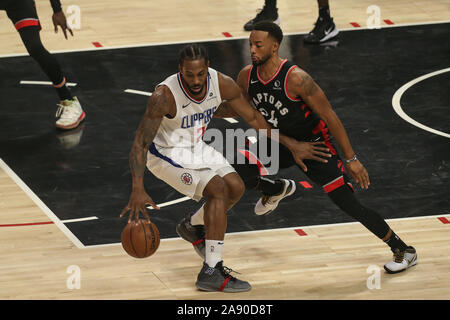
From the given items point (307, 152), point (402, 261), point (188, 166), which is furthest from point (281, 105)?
point (402, 261)

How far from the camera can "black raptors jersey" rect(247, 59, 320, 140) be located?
7.08 metres

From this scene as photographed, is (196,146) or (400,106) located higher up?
(196,146)

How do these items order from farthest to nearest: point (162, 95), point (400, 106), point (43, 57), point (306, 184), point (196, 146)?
point (400, 106) → point (43, 57) → point (306, 184) → point (196, 146) → point (162, 95)

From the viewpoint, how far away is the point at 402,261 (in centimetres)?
710

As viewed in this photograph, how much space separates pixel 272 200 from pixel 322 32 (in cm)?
487

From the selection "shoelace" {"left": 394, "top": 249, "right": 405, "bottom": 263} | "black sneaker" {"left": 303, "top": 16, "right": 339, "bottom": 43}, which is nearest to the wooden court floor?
"shoelace" {"left": 394, "top": 249, "right": 405, "bottom": 263}

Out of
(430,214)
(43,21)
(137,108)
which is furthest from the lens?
(43,21)

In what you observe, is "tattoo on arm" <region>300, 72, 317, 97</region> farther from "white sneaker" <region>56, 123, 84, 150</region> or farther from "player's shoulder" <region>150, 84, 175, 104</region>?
"white sneaker" <region>56, 123, 84, 150</region>

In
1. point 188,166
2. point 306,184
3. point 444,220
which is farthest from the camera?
point 306,184

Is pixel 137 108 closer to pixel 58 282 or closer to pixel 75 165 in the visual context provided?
pixel 75 165

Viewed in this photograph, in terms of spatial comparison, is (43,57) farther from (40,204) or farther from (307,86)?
(307,86)

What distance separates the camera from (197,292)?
6848 mm

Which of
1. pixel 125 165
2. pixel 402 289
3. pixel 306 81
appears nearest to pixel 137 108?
pixel 125 165

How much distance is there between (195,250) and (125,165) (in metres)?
2.14
